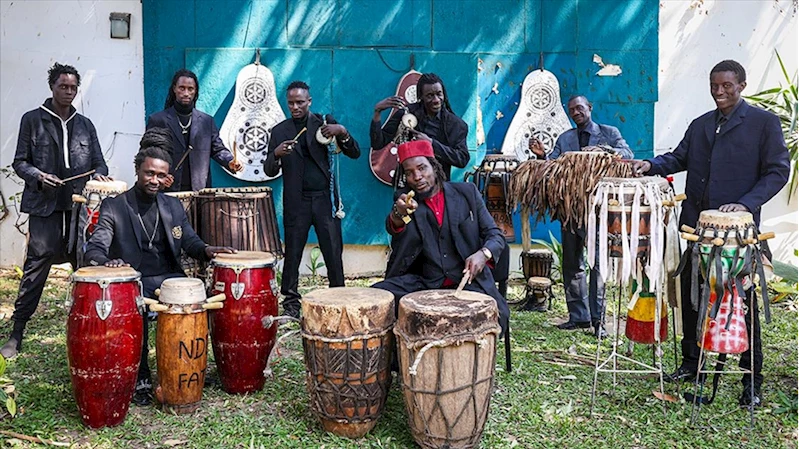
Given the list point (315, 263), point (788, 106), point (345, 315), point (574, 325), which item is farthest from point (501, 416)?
point (788, 106)

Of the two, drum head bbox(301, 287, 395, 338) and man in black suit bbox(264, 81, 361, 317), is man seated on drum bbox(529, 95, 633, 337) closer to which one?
man in black suit bbox(264, 81, 361, 317)

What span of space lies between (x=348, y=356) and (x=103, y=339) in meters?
1.30

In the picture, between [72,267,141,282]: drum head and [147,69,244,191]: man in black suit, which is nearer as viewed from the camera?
[72,267,141,282]: drum head

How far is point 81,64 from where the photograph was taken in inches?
322

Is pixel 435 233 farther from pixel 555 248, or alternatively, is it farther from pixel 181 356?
pixel 555 248

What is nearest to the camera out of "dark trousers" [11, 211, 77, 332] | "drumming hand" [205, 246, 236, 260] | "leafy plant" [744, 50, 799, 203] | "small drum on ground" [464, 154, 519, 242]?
"drumming hand" [205, 246, 236, 260]

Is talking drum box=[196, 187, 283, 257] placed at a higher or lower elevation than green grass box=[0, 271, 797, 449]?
higher

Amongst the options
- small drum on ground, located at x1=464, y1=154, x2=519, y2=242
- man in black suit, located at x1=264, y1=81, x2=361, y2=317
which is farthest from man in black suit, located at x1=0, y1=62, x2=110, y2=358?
small drum on ground, located at x1=464, y1=154, x2=519, y2=242

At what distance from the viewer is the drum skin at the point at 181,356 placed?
4.31 metres

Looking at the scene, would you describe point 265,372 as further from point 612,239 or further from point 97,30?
point 97,30

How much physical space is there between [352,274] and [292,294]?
2159 mm

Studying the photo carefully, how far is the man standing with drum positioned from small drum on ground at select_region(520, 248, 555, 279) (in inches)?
90.5

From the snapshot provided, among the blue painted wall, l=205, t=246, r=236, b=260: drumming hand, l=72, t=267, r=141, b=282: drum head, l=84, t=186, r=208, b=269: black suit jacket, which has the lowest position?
l=72, t=267, r=141, b=282: drum head

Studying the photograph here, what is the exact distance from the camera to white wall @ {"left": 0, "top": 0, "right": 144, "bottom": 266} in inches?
320
